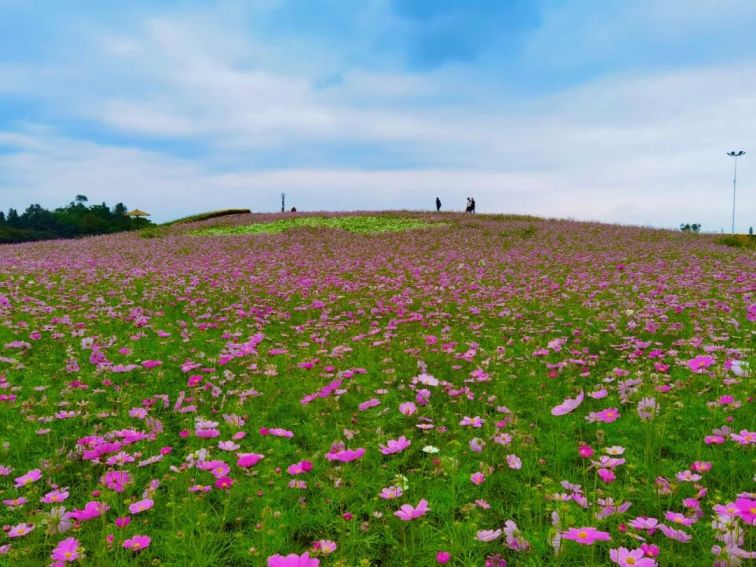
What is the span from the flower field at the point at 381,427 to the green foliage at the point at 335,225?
1966 cm

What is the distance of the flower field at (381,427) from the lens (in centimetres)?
252

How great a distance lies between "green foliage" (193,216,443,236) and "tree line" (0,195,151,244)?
119 feet

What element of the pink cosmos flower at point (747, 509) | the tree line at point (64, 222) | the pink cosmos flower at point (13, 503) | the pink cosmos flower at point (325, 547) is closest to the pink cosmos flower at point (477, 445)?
the pink cosmos flower at point (325, 547)

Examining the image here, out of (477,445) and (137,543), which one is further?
(477,445)

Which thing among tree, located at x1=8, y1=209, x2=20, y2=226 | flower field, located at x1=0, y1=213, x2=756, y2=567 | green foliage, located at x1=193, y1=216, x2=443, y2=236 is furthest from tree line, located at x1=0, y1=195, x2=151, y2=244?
flower field, located at x1=0, y1=213, x2=756, y2=567

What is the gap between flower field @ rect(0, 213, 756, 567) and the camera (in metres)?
2.52

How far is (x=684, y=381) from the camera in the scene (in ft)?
15.2

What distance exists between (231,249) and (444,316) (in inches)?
609

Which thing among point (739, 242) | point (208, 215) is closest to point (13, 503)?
point (739, 242)

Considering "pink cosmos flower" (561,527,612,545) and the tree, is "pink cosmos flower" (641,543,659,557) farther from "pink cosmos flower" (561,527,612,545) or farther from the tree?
the tree

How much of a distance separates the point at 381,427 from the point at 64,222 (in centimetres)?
10466

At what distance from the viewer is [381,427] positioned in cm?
389

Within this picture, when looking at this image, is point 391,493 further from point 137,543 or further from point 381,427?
point 137,543

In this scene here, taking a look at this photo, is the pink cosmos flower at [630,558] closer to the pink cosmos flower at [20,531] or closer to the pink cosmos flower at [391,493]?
the pink cosmos flower at [391,493]
